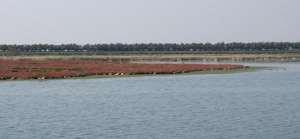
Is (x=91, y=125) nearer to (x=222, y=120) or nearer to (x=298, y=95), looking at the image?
(x=222, y=120)

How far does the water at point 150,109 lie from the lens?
24.7 m

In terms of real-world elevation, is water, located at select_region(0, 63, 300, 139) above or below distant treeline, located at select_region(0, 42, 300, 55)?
above

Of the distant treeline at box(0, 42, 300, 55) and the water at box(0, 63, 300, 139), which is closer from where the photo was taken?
the water at box(0, 63, 300, 139)

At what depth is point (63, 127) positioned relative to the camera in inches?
1016

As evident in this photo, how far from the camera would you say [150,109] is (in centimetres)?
Result: 3128

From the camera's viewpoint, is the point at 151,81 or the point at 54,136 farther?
the point at 151,81

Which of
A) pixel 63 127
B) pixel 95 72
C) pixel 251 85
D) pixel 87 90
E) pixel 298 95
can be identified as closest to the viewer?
pixel 63 127

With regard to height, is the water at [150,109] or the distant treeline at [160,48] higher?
the water at [150,109]

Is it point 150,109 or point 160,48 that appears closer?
point 150,109

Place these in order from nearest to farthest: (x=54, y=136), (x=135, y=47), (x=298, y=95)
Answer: (x=54, y=136) < (x=298, y=95) < (x=135, y=47)

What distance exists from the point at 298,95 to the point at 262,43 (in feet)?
334

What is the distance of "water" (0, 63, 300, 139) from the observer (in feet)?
80.9

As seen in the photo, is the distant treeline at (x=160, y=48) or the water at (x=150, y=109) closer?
the water at (x=150, y=109)

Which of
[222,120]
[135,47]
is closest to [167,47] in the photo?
[135,47]
